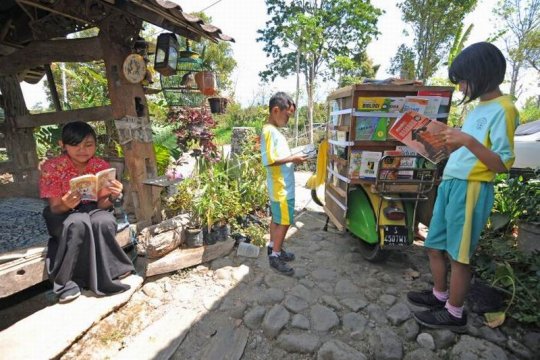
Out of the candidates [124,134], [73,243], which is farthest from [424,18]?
[73,243]

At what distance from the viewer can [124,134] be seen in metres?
3.24

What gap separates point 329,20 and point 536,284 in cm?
1815

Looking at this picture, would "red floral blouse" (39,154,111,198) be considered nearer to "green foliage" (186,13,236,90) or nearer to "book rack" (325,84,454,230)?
"book rack" (325,84,454,230)

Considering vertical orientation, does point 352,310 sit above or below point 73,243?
below

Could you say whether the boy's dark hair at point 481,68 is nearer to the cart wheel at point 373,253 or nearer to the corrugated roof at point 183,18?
the cart wheel at point 373,253

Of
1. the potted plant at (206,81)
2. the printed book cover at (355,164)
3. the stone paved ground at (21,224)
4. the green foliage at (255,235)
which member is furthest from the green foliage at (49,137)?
the printed book cover at (355,164)

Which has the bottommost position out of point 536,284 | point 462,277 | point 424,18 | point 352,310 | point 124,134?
point 352,310

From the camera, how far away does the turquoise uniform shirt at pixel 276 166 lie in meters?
2.80

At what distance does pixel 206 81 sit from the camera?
3.82 meters

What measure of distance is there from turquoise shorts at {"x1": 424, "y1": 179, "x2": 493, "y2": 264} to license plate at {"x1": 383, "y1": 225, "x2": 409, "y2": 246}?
0.75 m

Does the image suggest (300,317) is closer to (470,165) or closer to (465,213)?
(465,213)

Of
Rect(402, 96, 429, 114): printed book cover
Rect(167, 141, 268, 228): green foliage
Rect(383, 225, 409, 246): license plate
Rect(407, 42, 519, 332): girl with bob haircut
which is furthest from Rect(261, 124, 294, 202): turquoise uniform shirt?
Rect(407, 42, 519, 332): girl with bob haircut

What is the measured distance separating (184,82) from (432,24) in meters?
14.2

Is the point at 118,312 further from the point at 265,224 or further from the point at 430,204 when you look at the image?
the point at 430,204
